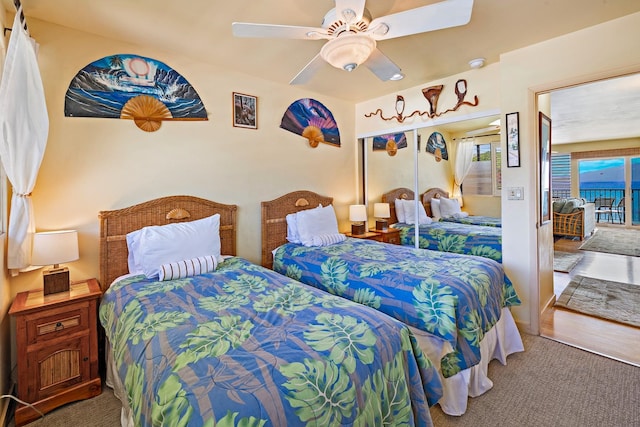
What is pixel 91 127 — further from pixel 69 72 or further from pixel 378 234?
pixel 378 234

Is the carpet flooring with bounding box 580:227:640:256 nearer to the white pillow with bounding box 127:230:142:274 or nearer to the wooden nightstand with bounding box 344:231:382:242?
the wooden nightstand with bounding box 344:231:382:242

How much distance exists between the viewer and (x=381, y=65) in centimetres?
202

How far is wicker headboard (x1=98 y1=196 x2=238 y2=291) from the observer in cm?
235

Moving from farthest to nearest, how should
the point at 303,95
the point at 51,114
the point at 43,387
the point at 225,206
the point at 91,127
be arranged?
the point at 303,95 < the point at 225,206 < the point at 91,127 < the point at 51,114 < the point at 43,387

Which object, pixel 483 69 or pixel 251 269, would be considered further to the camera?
pixel 483 69

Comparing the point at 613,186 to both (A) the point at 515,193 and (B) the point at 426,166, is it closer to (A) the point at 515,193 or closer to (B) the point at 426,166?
(B) the point at 426,166

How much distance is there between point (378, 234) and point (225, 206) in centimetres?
200

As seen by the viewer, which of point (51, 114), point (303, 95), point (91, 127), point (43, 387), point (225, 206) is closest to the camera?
point (43, 387)

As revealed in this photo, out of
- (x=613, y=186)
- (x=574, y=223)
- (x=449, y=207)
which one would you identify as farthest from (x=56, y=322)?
(x=613, y=186)

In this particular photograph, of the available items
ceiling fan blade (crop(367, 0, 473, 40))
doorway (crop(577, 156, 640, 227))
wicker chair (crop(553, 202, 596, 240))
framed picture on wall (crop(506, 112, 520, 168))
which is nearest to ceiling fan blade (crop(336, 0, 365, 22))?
ceiling fan blade (crop(367, 0, 473, 40))

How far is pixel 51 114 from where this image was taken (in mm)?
2201

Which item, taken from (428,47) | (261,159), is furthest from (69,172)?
(428,47)

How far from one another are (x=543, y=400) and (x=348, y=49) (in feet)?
8.18

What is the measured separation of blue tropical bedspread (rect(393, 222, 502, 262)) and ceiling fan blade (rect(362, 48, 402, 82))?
1.98 meters
